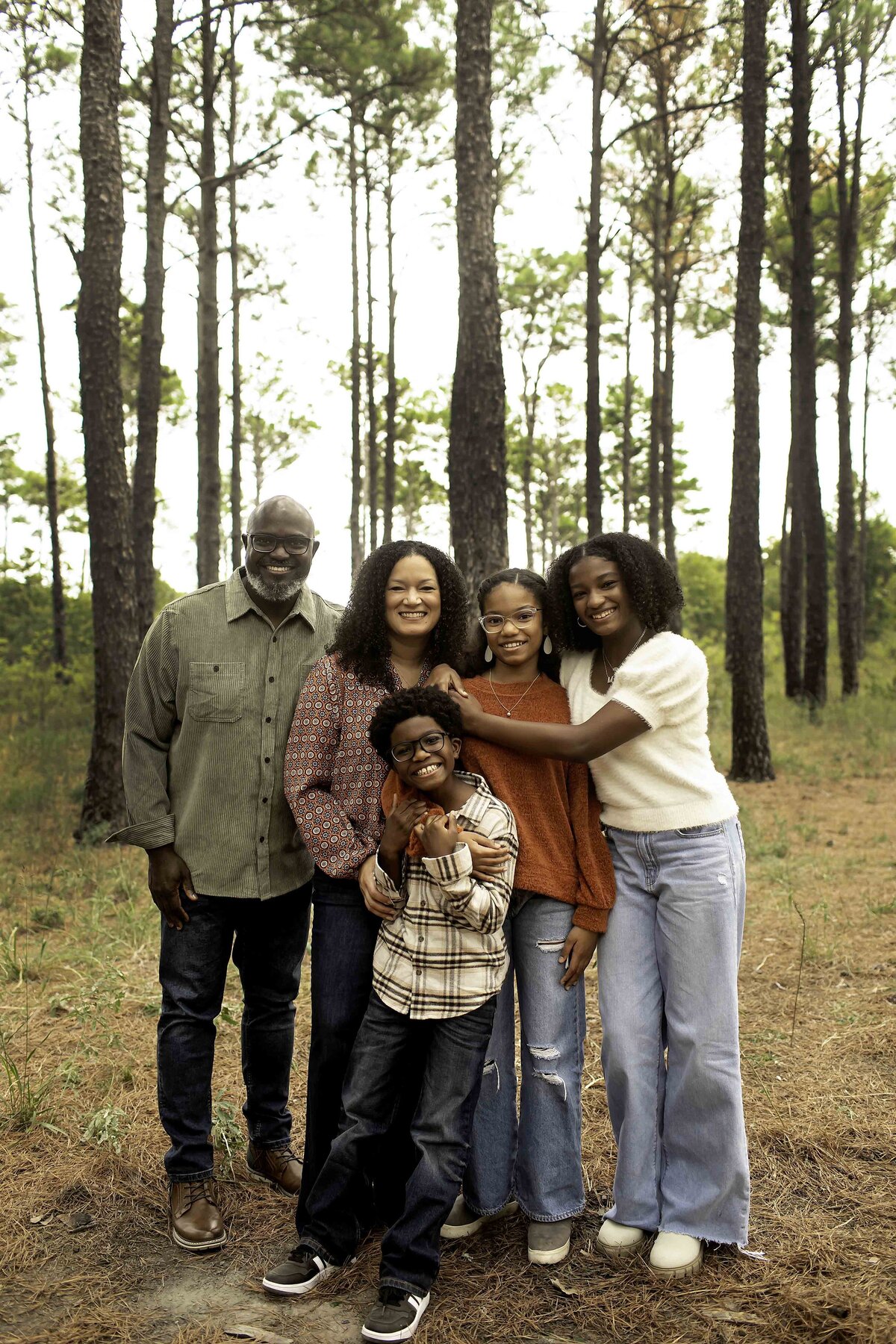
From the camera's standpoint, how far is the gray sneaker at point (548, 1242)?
9.45 feet

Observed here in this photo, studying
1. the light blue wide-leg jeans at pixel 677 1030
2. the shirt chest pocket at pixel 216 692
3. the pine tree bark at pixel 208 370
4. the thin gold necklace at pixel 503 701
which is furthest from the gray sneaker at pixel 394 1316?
the pine tree bark at pixel 208 370

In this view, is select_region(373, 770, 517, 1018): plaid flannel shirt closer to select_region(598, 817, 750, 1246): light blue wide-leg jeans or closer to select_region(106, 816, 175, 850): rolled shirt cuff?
select_region(598, 817, 750, 1246): light blue wide-leg jeans

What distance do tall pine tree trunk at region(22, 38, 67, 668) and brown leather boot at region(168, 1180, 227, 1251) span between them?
1318 cm

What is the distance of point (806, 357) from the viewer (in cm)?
1395

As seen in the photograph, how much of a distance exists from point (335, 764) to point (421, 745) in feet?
1.32

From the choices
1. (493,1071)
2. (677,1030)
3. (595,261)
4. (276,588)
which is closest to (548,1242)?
(493,1071)

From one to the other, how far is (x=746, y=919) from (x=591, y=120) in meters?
11.3

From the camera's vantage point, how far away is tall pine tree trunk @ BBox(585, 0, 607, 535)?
13.3m

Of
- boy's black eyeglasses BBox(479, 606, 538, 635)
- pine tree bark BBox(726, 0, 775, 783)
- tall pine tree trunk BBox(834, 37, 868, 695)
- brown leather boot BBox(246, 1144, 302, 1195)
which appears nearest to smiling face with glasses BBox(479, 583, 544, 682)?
boy's black eyeglasses BBox(479, 606, 538, 635)

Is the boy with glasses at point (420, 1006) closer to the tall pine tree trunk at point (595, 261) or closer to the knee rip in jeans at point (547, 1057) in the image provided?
the knee rip in jeans at point (547, 1057)

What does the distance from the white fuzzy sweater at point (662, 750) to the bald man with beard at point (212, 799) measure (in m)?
0.98

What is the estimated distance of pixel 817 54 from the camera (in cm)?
1366

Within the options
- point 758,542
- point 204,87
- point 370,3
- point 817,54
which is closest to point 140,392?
point 204,87

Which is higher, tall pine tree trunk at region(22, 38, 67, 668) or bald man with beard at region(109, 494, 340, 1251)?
tall pine tree trunk at region(22, 38, 67, 668)
